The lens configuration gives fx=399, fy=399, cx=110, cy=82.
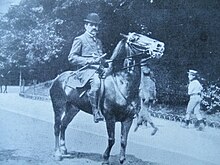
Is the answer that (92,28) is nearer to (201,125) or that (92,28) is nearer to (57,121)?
(57,121)

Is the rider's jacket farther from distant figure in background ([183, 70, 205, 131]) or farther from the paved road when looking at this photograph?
distant figure in background ([183, 70, 205, 131])

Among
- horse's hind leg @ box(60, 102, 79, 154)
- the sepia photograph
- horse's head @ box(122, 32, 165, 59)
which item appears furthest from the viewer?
horse's hind leg @ box(60, 102, 79, 154)

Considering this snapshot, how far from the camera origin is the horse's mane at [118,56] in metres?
2.29

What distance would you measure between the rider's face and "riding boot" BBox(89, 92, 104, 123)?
0.36 metres

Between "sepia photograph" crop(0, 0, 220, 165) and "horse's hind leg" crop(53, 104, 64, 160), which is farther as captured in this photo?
"horse's hind leg" crop(53, 104, 64, 160)

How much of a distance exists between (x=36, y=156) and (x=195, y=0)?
1.37m

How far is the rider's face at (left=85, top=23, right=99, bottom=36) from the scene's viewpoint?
7.71 ft

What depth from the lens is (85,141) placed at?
8.12 feet

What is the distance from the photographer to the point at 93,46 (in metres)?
2.36

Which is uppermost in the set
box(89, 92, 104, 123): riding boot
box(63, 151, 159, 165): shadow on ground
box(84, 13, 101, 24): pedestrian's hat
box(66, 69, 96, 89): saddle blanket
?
box(84, 13, 101, 24): pedestrian's hat

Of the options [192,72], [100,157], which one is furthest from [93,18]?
[100,157]

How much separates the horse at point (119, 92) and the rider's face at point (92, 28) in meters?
0.17

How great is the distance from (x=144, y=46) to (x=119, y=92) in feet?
1.02

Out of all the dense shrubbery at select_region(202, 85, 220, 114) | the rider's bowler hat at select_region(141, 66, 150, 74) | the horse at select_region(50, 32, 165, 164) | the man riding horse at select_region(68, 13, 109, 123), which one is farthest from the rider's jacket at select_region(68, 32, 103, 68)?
the dense shrubbery at select_region(202, 85, 220, 114)
